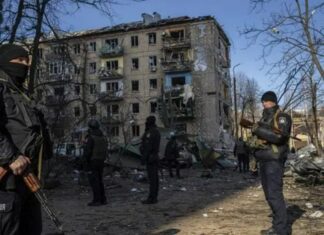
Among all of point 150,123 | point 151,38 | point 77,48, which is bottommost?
point 150,123

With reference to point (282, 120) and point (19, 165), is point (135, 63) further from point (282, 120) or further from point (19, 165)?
point (19, 165)

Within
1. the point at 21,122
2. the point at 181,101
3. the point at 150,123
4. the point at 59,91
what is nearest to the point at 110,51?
the point at 181,101

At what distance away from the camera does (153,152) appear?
11.2m

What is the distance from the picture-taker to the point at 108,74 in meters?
61.7

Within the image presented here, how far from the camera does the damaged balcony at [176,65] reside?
57844 mm

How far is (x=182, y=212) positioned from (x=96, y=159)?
2.46 metres

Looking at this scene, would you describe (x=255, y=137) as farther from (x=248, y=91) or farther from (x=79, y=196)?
(x=248, y=91)

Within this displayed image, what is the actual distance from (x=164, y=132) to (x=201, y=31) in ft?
97.6

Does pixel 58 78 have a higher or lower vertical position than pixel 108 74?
lower

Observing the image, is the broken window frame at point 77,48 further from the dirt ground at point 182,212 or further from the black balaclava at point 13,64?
the black balaclava at point 13,64

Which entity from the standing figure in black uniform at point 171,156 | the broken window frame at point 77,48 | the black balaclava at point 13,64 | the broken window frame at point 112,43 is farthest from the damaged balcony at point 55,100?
the broken window frame at point 112,43

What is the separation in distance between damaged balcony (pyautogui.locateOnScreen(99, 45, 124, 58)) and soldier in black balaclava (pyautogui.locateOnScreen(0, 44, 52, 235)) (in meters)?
57.4

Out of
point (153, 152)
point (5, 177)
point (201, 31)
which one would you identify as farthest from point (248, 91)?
point (5, 177)

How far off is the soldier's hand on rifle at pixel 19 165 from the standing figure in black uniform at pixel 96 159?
295 inches
